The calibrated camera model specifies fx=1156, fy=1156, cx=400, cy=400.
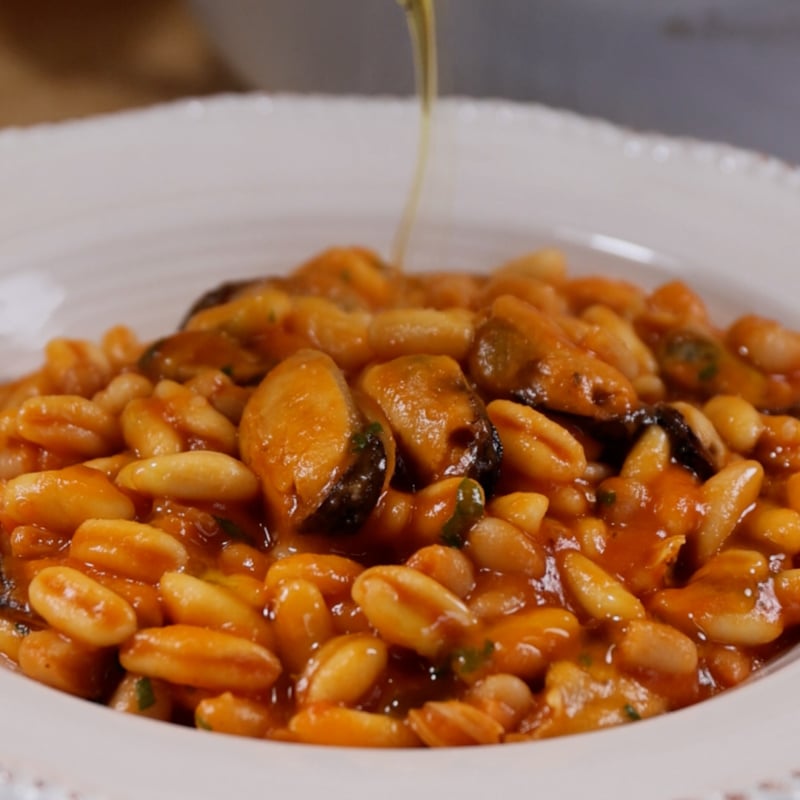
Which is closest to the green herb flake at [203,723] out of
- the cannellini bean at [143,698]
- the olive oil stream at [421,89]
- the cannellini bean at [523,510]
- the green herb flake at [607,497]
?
the cannellini bean at [143,698]

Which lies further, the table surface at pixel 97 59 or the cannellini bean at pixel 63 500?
the table surface at pixel 97 59

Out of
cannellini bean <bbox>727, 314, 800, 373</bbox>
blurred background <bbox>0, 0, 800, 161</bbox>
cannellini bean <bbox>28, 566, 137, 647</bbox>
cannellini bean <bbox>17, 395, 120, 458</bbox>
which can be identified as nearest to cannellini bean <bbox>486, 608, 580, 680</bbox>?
cannellini bean <bbox>28, 566, 137, 647</bbox>

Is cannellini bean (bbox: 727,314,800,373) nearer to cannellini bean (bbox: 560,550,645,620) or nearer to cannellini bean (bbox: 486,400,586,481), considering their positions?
cannellini bean (bbox: 486,400,586,481)

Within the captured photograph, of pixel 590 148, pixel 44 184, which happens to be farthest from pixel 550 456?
pixel 44 184

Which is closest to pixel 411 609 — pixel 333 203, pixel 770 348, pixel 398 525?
pixel 398 525

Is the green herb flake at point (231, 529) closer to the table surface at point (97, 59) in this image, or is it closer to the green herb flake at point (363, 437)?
the green herb flake at point (363, 437)

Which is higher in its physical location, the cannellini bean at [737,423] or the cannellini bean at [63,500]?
the cannellini bean at [737,423]

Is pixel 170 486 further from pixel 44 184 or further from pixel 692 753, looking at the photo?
pixel 44 184
